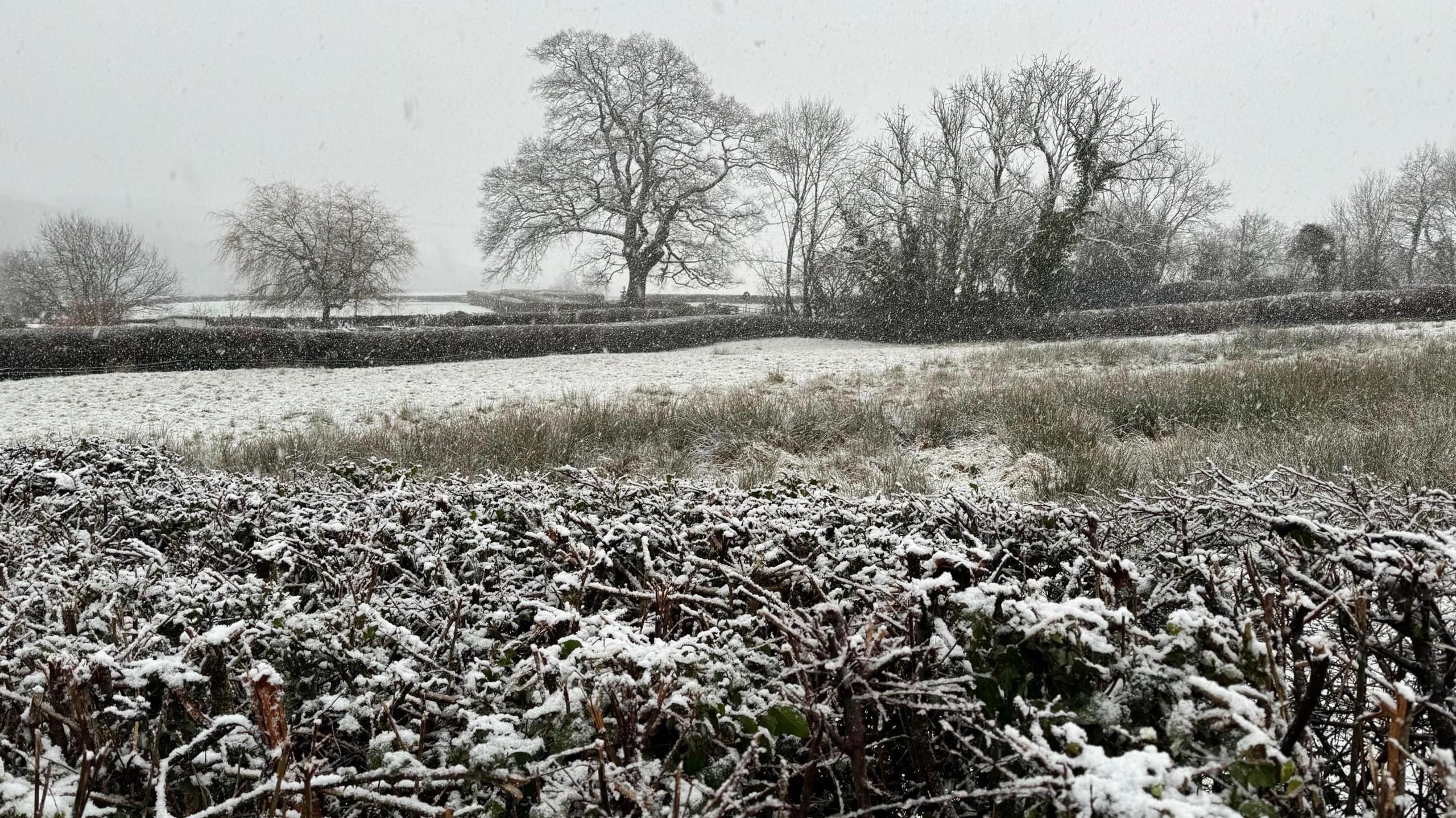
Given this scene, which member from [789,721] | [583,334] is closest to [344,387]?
[583,334]

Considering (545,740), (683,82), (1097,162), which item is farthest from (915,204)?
(545,740)

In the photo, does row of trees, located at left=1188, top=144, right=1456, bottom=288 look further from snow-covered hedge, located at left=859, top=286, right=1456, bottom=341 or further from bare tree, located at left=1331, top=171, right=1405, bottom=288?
snow-covered hedge, located at left=859, top=286, right=1456, bottom=341

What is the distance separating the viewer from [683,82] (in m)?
28.8

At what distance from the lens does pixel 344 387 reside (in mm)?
12297

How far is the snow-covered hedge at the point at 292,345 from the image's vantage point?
13.8m

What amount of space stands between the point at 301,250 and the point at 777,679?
108ft

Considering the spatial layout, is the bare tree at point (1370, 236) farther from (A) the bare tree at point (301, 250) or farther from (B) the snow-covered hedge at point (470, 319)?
(A) the bare tree at point (301, 250)

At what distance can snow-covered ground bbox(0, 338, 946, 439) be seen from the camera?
888cm

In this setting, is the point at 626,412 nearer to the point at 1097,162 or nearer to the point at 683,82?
the point at 1097,162

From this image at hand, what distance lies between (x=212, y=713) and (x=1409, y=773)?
2458 millimetres

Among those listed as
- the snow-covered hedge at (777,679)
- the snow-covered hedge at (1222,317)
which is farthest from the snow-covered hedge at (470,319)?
the snow-covered hedge at (777,679)

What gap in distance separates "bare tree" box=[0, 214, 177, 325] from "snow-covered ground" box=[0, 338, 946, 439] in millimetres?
24508

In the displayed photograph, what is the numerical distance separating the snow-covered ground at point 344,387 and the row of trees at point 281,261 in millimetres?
15075

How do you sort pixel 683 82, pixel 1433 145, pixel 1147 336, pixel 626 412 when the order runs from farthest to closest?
pixel 1433 145 → pixel 683 82 → pixel 1147 336 → pixel 626 412
